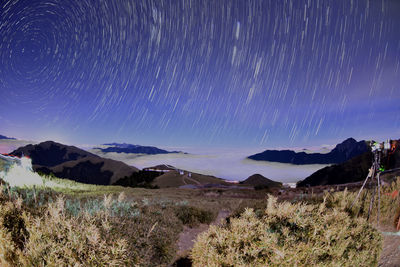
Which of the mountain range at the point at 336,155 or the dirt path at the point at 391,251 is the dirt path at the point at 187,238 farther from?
the mountain range at the point at 336,155

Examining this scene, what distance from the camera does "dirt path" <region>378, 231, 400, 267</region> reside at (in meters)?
5.15

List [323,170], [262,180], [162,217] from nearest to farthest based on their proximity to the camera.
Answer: [162,217] → [262,180] → [323,170]

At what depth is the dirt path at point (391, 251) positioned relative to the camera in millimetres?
5152

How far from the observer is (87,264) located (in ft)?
9.41

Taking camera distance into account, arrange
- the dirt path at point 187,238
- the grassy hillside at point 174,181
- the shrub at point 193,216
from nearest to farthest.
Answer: the dirt path at point 187,238
the shrub at point 193,216
the grassy hillside at point 174,181

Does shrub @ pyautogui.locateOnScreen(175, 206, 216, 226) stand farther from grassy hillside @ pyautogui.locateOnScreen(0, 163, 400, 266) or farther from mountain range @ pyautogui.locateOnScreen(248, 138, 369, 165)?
mountain range @ pyautogui.locateOnScreen(248, 138, 369, 165)

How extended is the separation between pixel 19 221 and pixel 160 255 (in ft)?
9.29

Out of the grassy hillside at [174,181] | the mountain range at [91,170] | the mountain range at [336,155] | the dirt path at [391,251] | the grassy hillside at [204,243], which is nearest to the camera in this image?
the grassy hillside at [204,243]

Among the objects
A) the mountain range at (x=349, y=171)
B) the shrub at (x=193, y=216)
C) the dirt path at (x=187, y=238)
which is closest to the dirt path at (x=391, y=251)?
the dirt path at (x=187, y=238)

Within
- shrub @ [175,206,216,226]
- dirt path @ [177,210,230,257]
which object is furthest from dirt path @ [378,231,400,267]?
shrub @ [175,206,216,226]

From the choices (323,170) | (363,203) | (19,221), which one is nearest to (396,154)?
(323,170)

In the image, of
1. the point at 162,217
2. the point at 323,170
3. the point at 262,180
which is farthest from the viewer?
the point at 323,170

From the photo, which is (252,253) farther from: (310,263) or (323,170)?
(323,170)

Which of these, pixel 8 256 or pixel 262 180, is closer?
pixel 8 256
